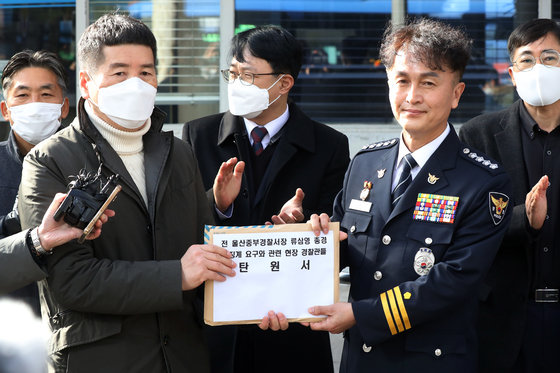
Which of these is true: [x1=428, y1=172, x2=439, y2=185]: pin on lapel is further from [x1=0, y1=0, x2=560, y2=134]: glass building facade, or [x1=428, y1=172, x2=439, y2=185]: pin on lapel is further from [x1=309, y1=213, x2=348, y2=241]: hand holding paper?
[x1=0, y1=0, x2=560, y2=134]: glass building facade

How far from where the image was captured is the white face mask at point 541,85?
3135 mm

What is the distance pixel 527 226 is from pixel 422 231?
692 millimetres

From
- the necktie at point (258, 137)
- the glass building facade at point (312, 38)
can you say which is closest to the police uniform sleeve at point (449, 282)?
the necktie at point (258, 137)

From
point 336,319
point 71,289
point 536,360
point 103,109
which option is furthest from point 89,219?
point 536,360

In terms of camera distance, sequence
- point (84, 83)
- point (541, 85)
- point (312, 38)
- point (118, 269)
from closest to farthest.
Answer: point (118, 269) < point (84, 83) < point (541, 85) < point (312, 38)

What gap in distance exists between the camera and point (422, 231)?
2.49 metres

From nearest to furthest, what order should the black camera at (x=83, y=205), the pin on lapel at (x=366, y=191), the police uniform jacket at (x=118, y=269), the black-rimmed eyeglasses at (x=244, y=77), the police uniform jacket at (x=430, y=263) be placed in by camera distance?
the black camera at (x=83, y=205) → the police uniform jacket at (x=118, y=269) → the police uniform jacket at (x=430, y=263) → the pin on lapel at (x=366, y=191) → the black-rimmed eyeglasses at (x=244, y=77)

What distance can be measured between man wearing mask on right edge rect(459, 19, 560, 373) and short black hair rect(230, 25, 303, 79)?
87cm

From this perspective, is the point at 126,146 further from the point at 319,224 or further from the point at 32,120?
Result: the point at 32,120

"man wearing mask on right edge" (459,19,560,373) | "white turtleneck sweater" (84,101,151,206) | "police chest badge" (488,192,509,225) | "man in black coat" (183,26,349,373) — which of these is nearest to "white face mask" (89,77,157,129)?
"white turtleneck sweater" (84,101,151,206)

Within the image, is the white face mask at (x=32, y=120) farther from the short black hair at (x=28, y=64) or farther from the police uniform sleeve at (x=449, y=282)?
the police uniform sleeve at (x=449, y=282)

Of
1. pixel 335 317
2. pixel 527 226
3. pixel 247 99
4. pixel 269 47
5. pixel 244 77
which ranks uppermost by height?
pixel 269 47

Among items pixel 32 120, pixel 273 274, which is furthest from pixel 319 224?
pixel 32 120

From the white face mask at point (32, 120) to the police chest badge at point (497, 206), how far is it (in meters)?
1.95
